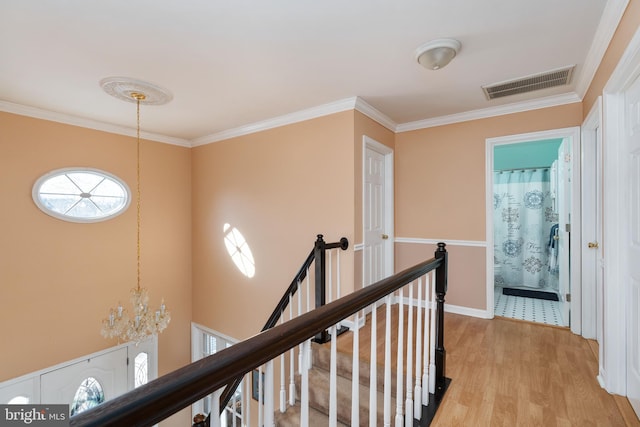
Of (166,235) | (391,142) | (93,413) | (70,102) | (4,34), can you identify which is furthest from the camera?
(166,235)

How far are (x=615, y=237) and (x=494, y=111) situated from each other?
187cm

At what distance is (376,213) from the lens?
142 inches

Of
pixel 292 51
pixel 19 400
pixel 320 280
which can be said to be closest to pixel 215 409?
pixel 320 280

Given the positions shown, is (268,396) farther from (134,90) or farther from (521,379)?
(134,90)

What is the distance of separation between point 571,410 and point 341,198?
2286 millimetres

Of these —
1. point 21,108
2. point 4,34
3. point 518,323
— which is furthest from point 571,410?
point 21,108

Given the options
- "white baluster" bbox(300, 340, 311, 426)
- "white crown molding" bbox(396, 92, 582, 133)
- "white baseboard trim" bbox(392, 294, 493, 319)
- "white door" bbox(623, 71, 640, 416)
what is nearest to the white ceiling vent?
"white crown molding" bbox(396, 92, 582, 133)

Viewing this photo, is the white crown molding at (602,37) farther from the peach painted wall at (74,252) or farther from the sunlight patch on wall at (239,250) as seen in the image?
the peach painted wall at (74,252)

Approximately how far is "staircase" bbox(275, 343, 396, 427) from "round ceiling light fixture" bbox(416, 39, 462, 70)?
227 cm

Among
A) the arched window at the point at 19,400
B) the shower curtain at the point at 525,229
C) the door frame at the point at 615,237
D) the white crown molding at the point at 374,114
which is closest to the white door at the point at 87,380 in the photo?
Result: the arched window at the point at 19,400

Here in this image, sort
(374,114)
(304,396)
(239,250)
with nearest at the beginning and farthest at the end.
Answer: (304,396) → (374,114) → (239,250)

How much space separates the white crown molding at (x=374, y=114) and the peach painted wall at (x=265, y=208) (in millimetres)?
218

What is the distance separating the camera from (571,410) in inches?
70.8

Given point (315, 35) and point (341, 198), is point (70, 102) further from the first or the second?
point (341, 198)
